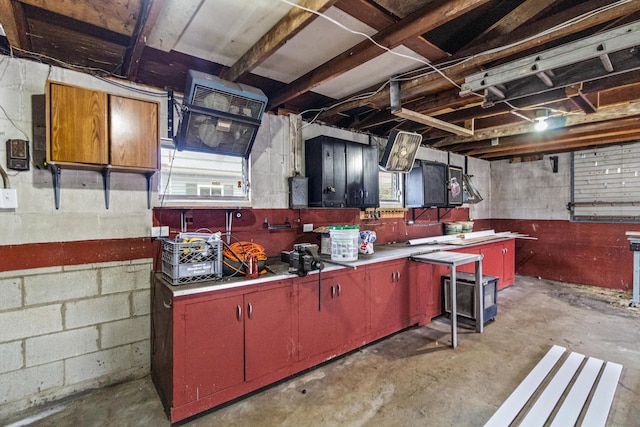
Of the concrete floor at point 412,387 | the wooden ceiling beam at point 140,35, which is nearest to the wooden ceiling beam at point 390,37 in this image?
the wooden ceiling beam at point 140,35

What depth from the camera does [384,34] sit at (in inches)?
82.8

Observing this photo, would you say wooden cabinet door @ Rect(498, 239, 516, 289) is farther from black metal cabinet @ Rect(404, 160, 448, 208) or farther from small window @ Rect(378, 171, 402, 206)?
small window @ Rect(378, 171, 402, 206)

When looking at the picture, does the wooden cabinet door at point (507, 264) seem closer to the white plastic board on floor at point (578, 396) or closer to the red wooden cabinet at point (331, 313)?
the white plastic board on floor at point (578, 396)

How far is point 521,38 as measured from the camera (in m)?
2.08

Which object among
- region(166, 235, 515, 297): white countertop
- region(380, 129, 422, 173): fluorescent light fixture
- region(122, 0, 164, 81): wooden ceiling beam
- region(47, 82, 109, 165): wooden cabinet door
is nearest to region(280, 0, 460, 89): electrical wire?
region(122, 0, 164, 81): wooden ceiling beam

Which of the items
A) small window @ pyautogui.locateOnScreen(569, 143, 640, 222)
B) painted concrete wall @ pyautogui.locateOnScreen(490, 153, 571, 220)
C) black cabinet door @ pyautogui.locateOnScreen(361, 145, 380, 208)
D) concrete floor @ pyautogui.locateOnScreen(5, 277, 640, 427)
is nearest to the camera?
concrete floor @ pyautogui.locateOnScreen(5, 277, 640, 427)

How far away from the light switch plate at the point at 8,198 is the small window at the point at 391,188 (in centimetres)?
412

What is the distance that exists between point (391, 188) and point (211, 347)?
3.64 meters

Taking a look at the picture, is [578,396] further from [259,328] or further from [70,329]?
[70,329]

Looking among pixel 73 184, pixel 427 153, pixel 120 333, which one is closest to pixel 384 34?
pixel 73 184

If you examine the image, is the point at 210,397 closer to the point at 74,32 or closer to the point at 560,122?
the point at 74,32

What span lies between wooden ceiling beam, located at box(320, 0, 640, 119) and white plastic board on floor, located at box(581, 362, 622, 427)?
8.60ft

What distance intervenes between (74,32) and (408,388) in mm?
3649

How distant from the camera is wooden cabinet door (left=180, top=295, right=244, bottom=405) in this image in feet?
6.88
